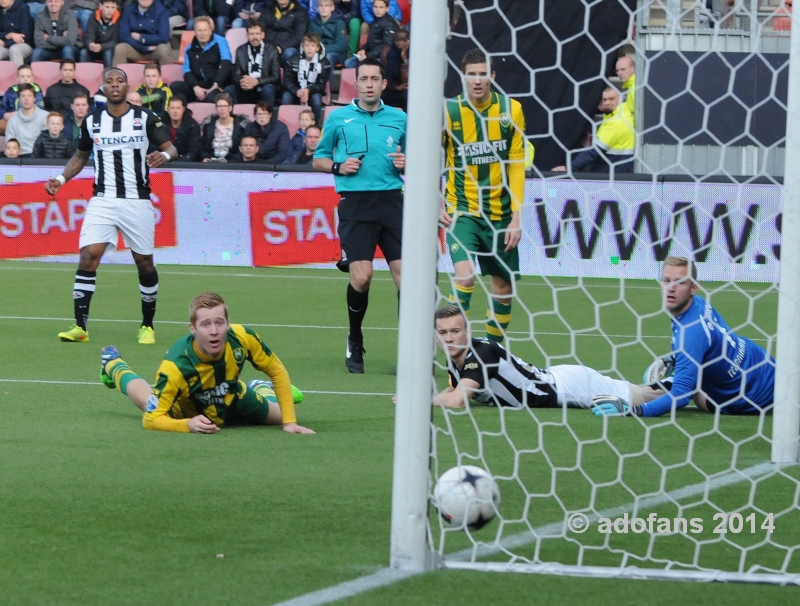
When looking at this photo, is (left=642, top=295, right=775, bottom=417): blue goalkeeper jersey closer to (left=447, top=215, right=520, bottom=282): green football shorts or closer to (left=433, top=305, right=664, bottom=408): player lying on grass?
(left=433, top=305, right=664, bottom=408): player lying on grass

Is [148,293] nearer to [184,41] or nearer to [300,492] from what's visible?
[300,492]

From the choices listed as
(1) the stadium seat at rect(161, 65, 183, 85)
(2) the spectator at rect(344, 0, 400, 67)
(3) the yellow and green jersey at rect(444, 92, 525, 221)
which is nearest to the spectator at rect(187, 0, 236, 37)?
(1) the stadium seat at rect(161, 65, 183, 85)

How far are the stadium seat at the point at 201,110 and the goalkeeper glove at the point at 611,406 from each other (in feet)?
35.5

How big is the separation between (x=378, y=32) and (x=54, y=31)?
4.80m

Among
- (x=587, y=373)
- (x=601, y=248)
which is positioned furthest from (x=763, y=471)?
(x=601, y=248)

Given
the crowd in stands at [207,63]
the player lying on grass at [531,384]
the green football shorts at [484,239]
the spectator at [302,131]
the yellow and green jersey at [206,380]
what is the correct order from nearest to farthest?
the yellow and green jersey at [206,380], the player lying on grass at [531,384], the green football shorts at [484,239], the spectator at [302,131], the crowd in stands at [207,63]

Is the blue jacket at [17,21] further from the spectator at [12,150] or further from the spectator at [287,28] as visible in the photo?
the spectator at [287,28]

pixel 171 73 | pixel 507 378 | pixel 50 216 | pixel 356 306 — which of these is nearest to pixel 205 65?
pixel 171 73

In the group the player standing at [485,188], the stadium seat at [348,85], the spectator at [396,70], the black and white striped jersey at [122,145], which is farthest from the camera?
the stadium seat at [348,85]

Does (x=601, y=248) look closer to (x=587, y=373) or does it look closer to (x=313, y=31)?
(x=313, y=31)

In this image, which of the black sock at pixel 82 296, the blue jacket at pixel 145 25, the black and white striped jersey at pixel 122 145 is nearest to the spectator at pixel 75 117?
the blue jacket at pixel 145 25

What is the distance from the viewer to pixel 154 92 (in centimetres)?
1545

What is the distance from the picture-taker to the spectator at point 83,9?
1756 centimetres

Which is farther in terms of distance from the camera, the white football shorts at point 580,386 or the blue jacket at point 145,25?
the blue jacket at point 145,25
